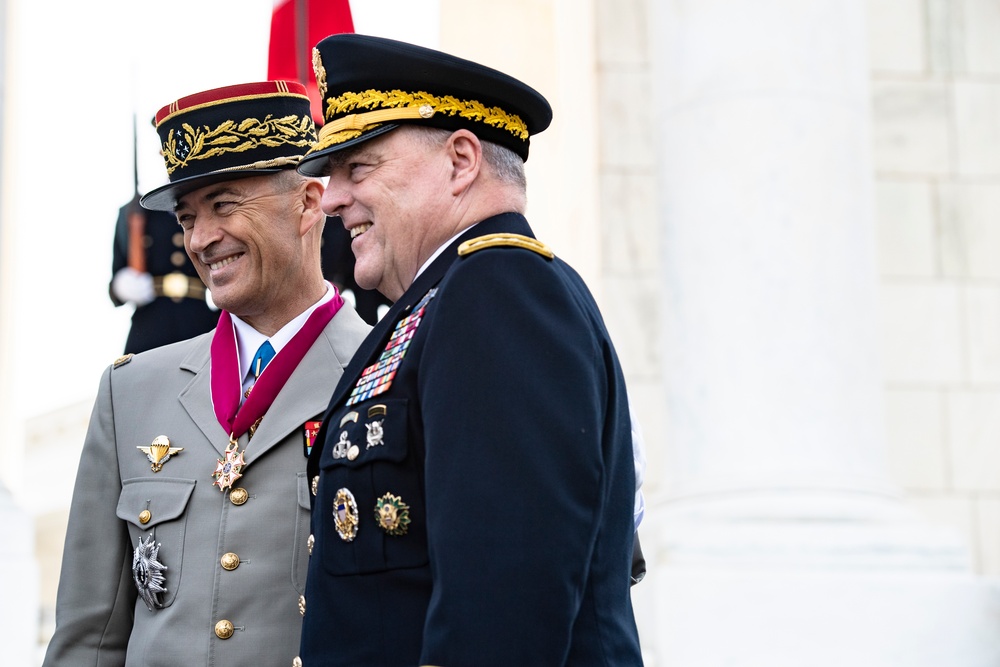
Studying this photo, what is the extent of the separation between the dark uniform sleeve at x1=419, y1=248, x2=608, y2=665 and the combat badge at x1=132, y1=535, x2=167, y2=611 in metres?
1.10

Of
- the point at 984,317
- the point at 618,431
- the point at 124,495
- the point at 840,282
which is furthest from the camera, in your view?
the point at 984,317

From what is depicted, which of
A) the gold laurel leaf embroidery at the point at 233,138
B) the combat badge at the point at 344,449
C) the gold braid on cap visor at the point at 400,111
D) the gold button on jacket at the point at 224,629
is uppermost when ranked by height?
the gold laurel leaf embroidery at the point at 233,138

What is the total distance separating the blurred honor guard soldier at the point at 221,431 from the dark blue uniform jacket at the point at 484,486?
1.85 ft

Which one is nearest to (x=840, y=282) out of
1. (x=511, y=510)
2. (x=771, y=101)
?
(x=771, y=101)

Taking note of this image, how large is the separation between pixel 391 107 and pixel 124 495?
1194 mm

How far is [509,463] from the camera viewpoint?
230cm

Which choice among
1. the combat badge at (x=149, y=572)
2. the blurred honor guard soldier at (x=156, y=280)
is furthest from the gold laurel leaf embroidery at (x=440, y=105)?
the blurred honor guard soldier at (x=156, y=280)

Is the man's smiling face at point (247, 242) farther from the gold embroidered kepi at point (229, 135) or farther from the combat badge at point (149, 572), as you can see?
the combat badge at point (149, 572)

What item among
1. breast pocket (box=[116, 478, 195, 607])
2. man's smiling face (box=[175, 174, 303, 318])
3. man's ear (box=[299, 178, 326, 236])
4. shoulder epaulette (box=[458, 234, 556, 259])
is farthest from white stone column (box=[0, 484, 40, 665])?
shoulder epaulette (box=[458, 234, 556, 259])

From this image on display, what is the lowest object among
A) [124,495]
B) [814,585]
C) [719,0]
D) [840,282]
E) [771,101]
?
[814,585]

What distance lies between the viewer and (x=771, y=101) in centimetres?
687

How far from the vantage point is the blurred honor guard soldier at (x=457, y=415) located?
89.3 inches

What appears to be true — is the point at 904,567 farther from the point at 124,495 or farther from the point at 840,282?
the point at 124,495

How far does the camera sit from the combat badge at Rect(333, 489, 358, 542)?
8.44ft
